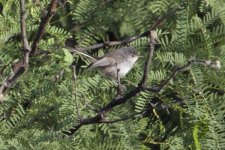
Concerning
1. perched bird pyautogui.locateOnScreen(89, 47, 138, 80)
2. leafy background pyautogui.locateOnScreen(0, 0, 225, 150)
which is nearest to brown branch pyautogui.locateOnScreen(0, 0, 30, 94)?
leafy background pyautogui.locateOnScreen(0, 0, 225, 150)

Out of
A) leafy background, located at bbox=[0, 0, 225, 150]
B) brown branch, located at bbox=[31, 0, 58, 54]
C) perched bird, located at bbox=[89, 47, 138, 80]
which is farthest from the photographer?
perched bird, located at bbox=[89, 47, 138, 80]

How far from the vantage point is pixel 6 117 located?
95.0 inches

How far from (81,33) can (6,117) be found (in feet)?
2.02

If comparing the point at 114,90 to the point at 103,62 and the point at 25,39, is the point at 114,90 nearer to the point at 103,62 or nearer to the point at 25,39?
the point at 103,62

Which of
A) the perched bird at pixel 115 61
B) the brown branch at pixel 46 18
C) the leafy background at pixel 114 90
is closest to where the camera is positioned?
the brown branch at pixel 46 18

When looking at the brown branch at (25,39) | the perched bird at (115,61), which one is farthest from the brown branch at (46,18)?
the perched bird at (115,61)

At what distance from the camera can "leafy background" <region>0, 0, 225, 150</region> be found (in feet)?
7.22

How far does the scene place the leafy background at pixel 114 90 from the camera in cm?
220

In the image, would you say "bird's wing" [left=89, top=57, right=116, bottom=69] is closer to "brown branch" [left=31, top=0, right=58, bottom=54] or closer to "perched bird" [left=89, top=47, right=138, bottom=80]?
"perched bird" [left=89, top=47, right=138, bottom=80]

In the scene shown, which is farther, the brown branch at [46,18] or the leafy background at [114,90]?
the leafy background at [114,90]

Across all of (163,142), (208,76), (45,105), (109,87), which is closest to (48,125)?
(45,105)

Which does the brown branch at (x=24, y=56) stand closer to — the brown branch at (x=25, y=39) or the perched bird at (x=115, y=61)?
the brown branch at (x=25, y=39)

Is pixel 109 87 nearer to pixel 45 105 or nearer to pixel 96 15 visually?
pixel 45 105

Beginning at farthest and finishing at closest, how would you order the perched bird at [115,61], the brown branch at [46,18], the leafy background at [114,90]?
the perched bird at [115,61] → the leafy background at [114,90] → the brown branch at [46,18]
